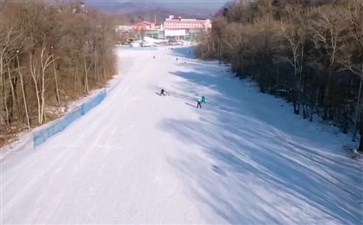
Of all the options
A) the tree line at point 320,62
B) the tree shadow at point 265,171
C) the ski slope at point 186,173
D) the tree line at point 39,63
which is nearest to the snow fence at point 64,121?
the ski slope at point 186,173

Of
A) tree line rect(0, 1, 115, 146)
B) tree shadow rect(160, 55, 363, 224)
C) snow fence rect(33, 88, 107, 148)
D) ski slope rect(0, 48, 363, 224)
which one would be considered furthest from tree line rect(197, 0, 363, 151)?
tree line rect(0, 1, 115, 146)

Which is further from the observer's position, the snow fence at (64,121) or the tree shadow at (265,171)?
the snow fence at (64,121)

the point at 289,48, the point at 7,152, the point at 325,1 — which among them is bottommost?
the point at 7,152

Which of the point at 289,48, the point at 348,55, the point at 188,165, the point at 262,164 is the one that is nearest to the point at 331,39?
the point at 348,55

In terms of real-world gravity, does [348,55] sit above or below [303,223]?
above

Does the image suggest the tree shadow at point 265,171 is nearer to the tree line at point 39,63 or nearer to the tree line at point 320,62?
the tree line at point 320,62

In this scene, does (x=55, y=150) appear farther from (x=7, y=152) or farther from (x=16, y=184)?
(x=16, y=184)
